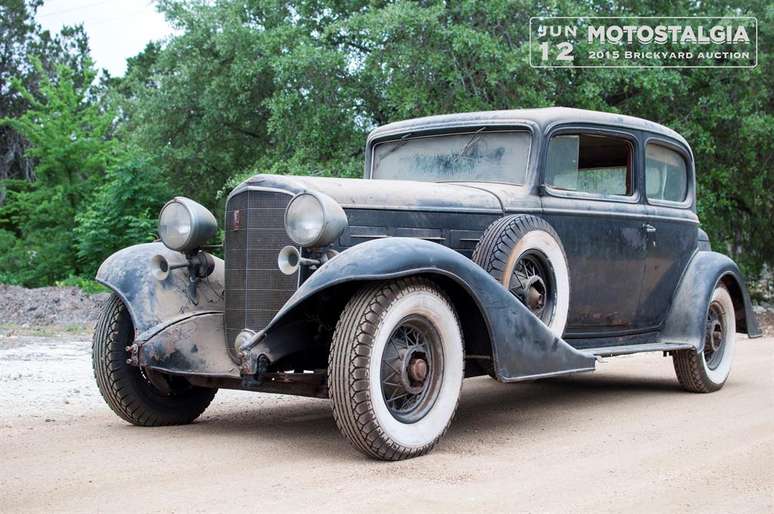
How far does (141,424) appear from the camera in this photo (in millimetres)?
5465

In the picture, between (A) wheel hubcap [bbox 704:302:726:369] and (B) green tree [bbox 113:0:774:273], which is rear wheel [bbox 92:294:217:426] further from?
(B) green tree [bbox 113:0:774:273]

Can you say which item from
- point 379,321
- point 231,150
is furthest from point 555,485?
point 231,150

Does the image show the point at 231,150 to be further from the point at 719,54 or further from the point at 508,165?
the point at 508,165

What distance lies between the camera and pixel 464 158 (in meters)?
6.26

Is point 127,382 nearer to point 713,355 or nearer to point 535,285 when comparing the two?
point 535,285

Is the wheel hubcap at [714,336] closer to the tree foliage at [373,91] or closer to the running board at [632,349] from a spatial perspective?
the running board at [632,349]

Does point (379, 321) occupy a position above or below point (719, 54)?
below

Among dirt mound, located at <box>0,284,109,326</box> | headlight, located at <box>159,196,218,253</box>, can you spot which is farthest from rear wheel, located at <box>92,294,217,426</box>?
dirt mound, located at <box>0,284,109,326</box>

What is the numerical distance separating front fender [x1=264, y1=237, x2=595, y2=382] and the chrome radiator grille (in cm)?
42

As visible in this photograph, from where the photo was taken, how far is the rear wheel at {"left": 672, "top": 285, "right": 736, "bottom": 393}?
22.8 ft

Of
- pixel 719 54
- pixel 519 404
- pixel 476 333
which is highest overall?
pixel 719 54

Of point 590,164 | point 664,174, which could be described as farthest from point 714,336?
point 590,164

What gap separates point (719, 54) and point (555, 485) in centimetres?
1214

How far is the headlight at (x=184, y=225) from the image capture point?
17.7ft
